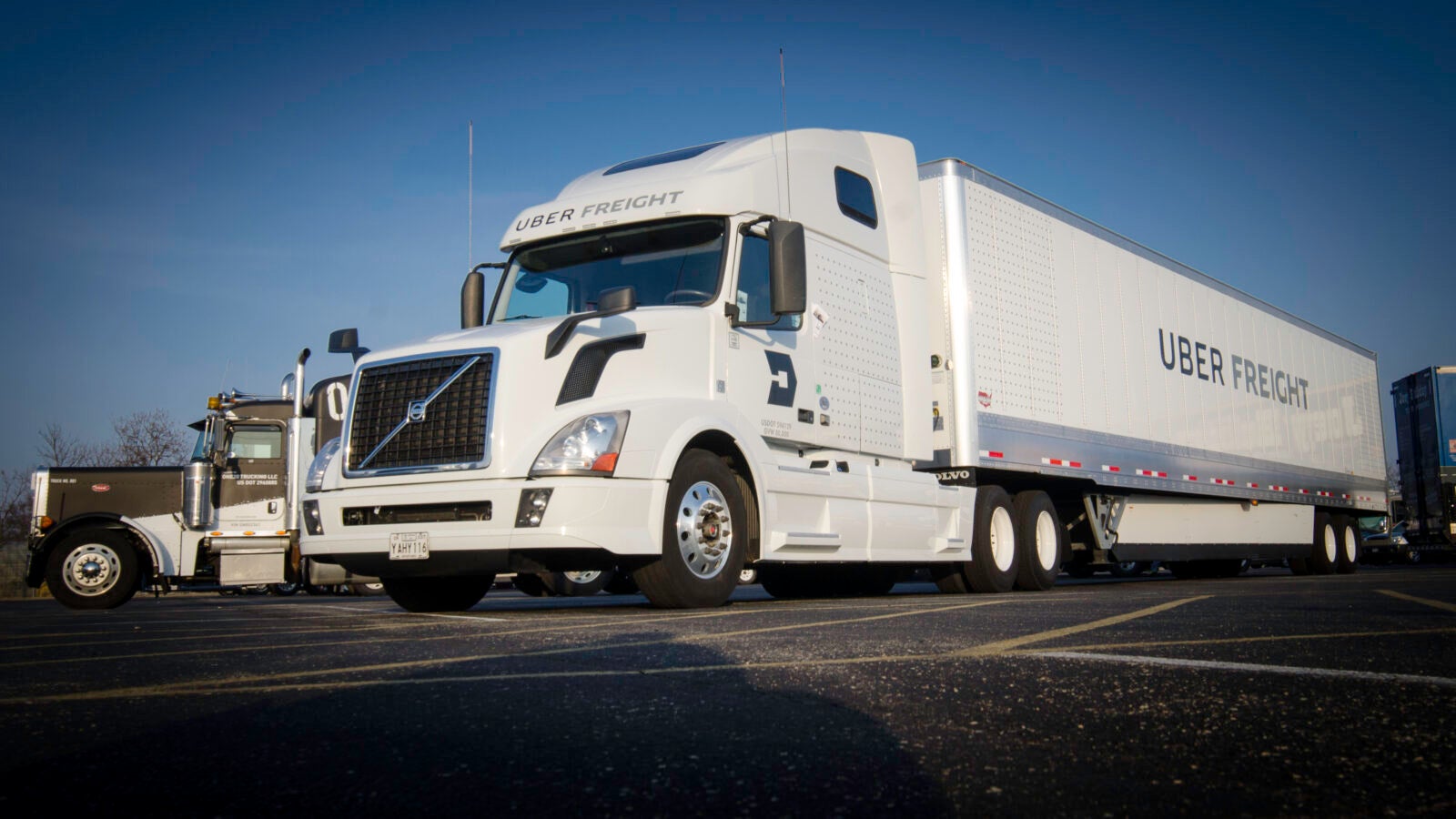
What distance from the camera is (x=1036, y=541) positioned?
1134 cm

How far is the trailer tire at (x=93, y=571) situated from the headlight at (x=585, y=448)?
865 cm

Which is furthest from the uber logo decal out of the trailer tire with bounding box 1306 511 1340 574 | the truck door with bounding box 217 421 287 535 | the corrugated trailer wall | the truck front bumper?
the trailer tire with bounding box 1306 511 1340 574

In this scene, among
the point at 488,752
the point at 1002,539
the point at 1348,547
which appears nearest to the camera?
the point at 488,752

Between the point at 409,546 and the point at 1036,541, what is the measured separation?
6.59 m

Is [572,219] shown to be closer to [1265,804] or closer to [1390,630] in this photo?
[1390,630]

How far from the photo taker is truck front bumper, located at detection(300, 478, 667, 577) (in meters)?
6.84

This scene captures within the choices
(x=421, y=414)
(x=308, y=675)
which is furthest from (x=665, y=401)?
(x=308, y=675)

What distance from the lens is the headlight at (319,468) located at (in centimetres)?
787

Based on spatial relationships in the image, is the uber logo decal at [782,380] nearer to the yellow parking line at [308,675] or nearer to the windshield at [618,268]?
the windshield at [618,268]

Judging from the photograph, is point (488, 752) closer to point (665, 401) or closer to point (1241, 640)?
point (1241, 640)

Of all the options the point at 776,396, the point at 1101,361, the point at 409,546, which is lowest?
the point at 409,546

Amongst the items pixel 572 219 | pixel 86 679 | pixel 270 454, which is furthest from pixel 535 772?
pixel 270 454

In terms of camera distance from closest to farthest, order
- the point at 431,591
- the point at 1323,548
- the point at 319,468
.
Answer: the point at 319,468 → the point at 431,591 → the point at 1323,548

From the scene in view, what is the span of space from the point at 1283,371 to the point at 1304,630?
14.1 m
